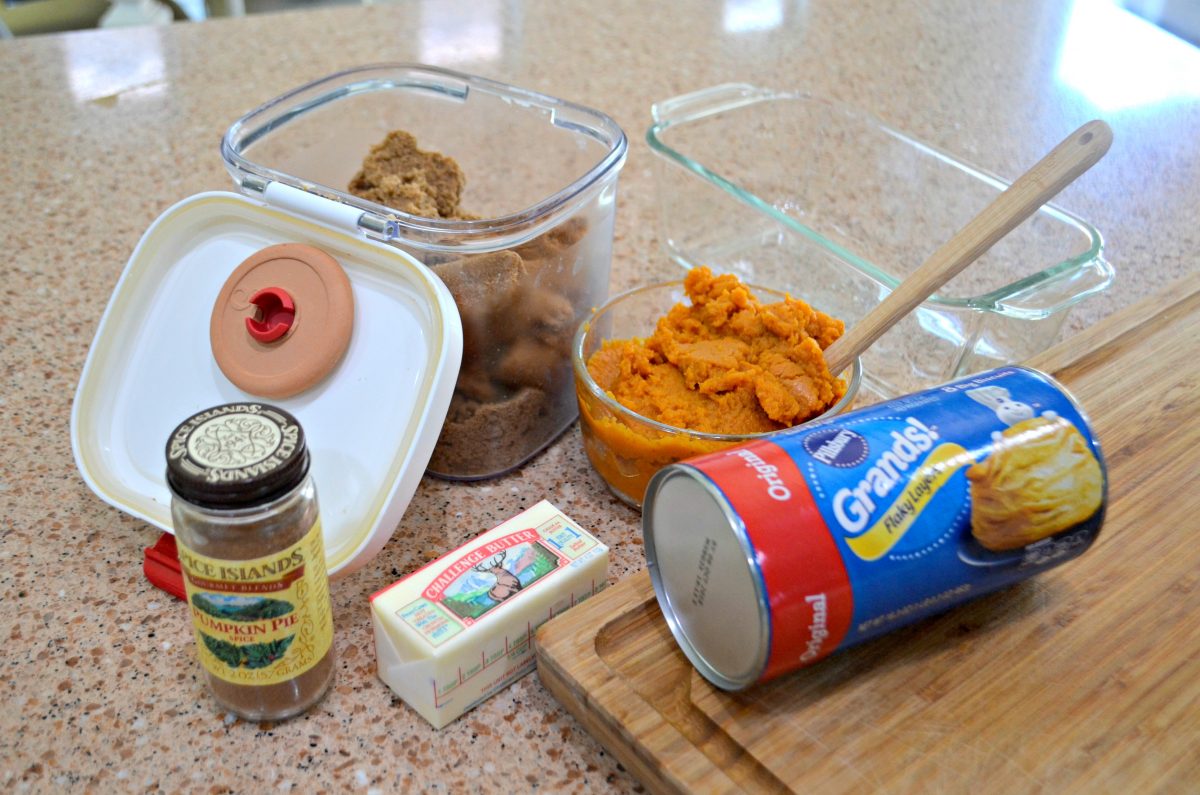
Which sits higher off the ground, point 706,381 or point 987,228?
point 987,228

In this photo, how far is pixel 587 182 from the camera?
0.79m

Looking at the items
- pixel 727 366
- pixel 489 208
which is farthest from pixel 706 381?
pixel 489 208

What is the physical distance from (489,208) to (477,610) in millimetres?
575

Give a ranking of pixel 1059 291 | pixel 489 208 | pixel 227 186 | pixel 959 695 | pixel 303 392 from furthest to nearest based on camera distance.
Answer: pixel 227 186 → pixel 489 208 → pixel 1059 291 → pixel 303 392 → pixel 959 695

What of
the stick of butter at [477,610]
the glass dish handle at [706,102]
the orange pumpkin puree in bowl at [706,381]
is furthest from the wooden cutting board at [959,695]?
the glass dish handle at [706,102]

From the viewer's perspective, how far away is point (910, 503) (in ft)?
1.94

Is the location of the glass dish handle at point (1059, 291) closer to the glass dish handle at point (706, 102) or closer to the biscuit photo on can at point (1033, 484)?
the biscuit photo on can at point (1033, 484)

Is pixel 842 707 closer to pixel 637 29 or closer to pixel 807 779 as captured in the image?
pixel 807 779

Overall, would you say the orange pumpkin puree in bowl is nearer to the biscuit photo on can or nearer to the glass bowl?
the glass bowl

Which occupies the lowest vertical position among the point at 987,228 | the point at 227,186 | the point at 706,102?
the point at 227,186

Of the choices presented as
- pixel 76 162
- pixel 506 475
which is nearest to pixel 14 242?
pixel 76 162

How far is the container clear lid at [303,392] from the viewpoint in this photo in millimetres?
696

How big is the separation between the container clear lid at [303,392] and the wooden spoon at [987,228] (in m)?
0.29

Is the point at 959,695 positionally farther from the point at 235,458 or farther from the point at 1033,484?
the point at 235,458
